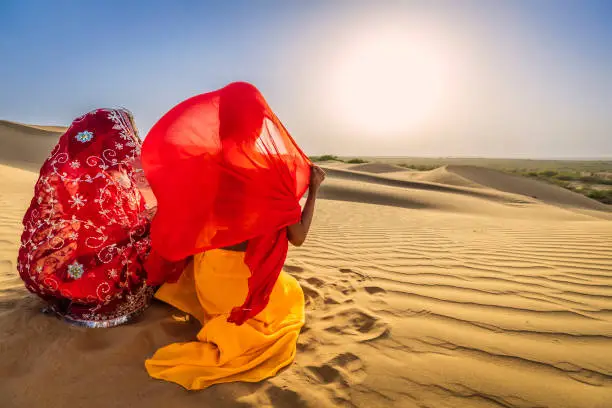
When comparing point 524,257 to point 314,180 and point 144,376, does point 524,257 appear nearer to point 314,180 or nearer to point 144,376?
point 314,180

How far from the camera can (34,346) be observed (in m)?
2.19

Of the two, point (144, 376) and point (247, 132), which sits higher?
point (247, 132)

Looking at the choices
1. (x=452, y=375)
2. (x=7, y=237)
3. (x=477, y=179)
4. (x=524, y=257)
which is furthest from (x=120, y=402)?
(x=477, y=179)

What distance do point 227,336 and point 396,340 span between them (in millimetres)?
1048

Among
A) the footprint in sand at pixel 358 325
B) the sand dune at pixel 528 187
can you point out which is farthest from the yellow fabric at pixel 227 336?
the sand dune at pixel 528 187

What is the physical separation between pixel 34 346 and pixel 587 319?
11.6ft

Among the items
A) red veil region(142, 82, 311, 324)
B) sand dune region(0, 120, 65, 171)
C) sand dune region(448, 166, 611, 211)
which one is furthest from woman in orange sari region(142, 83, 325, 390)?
sand dune region(0, 120, 65, 171)

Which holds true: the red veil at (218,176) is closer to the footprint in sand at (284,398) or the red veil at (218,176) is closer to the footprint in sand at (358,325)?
the footprint in sand at (284,398)

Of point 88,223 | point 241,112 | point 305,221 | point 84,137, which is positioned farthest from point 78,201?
point 305,221

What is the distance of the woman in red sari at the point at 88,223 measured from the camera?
2156mm

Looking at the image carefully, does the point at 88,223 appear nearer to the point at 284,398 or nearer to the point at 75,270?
the point at 75,270

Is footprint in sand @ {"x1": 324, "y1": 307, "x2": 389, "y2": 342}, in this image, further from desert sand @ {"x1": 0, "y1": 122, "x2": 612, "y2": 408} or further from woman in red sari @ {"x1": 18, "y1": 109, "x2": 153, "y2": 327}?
woman in red sari @ {"x1": 18, "y1": 109, "x2": 153, "y2": 327}

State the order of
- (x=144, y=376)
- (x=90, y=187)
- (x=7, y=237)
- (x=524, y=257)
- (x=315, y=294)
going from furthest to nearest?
(x=7, y=237) → (x=524, y=257) → (x=315, y=294) → (x=90, y=187) → (x=144, y=376)

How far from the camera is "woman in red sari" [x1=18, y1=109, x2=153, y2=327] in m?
2.16
